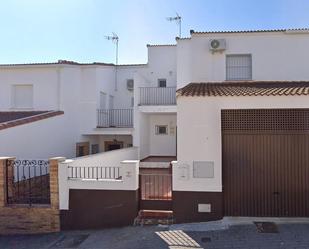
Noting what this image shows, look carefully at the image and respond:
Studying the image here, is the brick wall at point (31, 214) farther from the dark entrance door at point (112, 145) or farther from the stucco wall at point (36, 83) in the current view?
the dark entrance door at point (112, 145)

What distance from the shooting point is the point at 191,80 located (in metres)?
14.4

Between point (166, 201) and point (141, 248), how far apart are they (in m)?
2.22

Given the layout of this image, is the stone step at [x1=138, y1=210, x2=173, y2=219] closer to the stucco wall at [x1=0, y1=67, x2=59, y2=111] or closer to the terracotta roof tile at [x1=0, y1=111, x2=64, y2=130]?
the terracotta roof tile at [x1=0, y1=111, x2=64, y2=130]

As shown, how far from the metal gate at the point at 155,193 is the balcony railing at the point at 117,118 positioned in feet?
23.1

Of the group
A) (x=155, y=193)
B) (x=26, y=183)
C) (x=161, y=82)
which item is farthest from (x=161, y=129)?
(x=26, y=183)

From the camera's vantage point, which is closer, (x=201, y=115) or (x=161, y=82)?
(x=201, y=115)

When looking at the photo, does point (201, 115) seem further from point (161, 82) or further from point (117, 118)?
point (161, 82)

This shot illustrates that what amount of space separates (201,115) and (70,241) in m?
5.29

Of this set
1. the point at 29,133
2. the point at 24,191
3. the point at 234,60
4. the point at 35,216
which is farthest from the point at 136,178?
the point at 234,60

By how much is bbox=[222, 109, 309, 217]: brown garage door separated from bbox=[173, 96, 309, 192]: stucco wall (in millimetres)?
312

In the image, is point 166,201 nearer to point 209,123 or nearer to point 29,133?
point 209,123

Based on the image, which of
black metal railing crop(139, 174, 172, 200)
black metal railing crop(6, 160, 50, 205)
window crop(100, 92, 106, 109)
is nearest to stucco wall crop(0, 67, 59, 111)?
window crop(100, 92, 106, 109)

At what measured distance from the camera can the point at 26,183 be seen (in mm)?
11109

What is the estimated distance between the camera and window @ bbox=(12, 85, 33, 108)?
1777 cm
